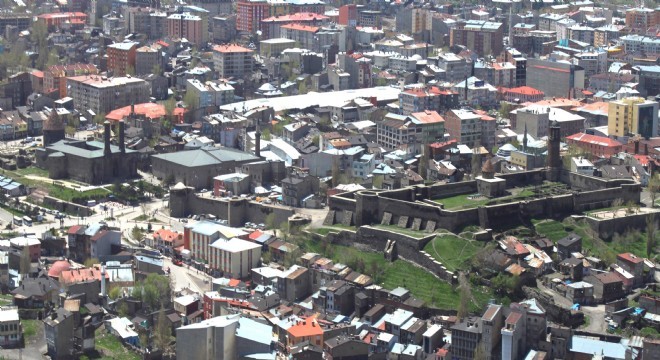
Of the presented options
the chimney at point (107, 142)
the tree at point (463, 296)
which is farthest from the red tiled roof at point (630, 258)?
the chimney at point (107, 142)

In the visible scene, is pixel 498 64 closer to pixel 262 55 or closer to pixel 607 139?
pixel 262 55

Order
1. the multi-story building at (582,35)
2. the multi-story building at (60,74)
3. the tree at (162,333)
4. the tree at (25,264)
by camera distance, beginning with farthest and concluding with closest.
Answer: the multi-story building at (582,35) → the multi-story building at (60,74) → the tree at (25,264) → the tree at (162,333)

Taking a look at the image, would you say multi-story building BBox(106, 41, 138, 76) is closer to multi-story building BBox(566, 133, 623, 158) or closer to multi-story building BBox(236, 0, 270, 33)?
multi-story building BBox(236, 0, 270, 33)

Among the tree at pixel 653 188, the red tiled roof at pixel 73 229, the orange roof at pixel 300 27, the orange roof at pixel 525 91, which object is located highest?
the orange roof at pixel 300 27

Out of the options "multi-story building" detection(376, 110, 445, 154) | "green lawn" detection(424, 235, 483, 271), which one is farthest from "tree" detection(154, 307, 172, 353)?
"multi-story building" detection(376, 110, 445, 154)

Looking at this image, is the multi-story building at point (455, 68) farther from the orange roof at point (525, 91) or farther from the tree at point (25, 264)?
the tree at point (25, 264)

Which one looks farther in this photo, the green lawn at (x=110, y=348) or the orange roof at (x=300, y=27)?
the orange roof at (x=300, y=27)
